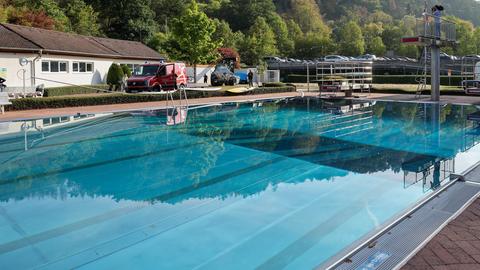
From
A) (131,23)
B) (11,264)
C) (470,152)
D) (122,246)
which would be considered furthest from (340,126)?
(131,23)

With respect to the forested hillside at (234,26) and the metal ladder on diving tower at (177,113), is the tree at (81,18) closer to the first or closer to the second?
the forested hillside at (234,26)

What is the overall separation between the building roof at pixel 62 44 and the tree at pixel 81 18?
46.1 ft

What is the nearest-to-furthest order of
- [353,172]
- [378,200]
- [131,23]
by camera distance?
1. [378,200]
2. [353,172]
3. [131,23]

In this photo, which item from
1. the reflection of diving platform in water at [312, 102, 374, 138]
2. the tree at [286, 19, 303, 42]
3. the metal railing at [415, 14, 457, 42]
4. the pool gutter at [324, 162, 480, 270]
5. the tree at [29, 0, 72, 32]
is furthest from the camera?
the tree at [286, 19, 303, 42]

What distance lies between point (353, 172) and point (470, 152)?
2.97 metres

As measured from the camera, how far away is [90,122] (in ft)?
50.0

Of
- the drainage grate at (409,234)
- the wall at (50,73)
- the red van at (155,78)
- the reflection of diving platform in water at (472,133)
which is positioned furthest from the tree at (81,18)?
the drainage grate at (409,234)

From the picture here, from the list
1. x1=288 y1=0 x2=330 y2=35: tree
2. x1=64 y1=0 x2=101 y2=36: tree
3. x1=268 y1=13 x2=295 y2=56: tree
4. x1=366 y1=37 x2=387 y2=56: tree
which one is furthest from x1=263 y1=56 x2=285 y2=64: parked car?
x1=288 y1=0 x2=330 y2=35: tree

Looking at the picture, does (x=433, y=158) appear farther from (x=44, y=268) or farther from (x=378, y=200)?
(x=44, y=268)

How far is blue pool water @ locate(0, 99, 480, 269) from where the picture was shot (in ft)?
16.2

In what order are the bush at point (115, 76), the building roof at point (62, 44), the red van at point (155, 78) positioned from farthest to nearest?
the bush at point (115, 76)
the building roof at point (62, 44)
the red van at point (155, 78)

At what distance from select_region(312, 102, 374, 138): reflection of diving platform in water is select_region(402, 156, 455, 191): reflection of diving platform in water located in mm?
3444

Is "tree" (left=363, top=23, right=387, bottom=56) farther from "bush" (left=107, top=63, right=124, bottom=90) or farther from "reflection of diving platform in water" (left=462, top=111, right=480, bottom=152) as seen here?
"reflection of diving platform in water" (left=462, top=111, right=480, bottom=152)

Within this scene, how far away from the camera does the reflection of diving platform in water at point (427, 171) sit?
7229 mm
